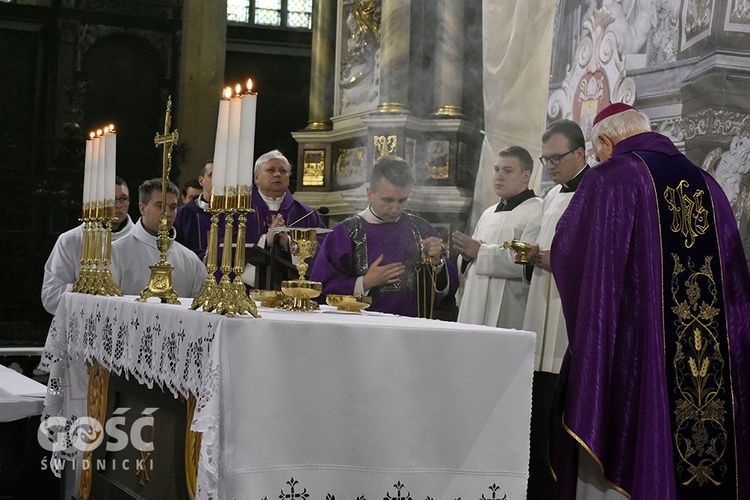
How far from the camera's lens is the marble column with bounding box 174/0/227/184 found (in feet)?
37.2

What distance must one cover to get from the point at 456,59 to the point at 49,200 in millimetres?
8588

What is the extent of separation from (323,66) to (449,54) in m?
1.47

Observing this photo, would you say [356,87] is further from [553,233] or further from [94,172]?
[94,172]

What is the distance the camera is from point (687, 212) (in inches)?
147

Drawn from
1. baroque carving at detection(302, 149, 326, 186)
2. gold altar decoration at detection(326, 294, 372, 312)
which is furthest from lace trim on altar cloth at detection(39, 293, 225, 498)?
baroque carving at detection(302, 149, 326, 186)

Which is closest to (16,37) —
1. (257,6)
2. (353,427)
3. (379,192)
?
(257,6)

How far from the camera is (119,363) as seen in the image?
11.9 ft

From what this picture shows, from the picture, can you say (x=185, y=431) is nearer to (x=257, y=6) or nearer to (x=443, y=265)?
(x=443, y=265)

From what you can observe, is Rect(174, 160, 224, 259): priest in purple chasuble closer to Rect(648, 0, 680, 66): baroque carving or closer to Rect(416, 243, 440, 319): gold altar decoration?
Rect(416, 243, 440, 319): gold altar decoration

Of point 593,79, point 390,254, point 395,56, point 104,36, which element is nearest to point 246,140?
point 390,254

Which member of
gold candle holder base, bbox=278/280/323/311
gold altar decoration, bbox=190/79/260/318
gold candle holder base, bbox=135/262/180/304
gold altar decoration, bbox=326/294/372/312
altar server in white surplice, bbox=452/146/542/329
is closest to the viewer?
gold altar decoration, bbox=190/79/260/318

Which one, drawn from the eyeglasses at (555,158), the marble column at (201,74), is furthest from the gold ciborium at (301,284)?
the marble column at (201,74)

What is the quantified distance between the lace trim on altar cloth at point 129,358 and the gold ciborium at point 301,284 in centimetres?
40

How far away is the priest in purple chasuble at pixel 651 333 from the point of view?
350 cm
